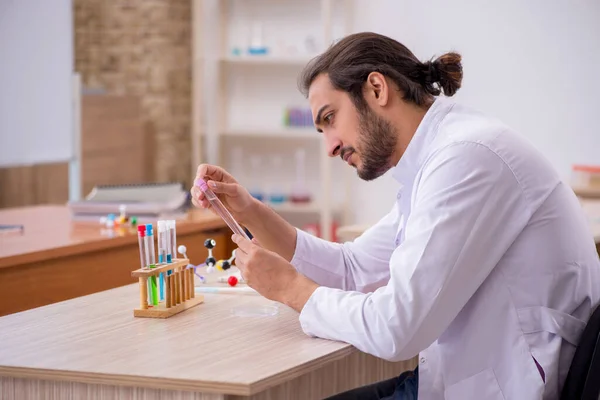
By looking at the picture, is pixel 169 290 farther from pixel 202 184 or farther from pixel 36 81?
pixel 36 81

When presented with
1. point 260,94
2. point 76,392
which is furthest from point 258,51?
point 76,392

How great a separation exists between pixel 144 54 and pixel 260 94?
75cm

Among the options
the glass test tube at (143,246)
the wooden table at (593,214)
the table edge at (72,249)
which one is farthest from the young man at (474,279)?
the wooden table at (593,214)

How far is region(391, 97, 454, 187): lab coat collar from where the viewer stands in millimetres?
1771

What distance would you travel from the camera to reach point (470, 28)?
519cm

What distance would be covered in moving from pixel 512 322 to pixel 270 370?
0.44 metres

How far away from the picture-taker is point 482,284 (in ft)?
5.22

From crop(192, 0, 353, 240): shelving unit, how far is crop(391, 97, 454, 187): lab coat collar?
11.4 feet

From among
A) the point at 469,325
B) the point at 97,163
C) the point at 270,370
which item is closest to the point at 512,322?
the point at 469,325

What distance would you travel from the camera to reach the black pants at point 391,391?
5.89 feet

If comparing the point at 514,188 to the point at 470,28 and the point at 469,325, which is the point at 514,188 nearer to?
the point at 469,325

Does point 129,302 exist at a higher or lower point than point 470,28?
lower

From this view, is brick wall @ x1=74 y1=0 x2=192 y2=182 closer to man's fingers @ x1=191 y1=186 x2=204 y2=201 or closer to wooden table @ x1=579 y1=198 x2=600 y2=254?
wooden table @ x1=579 y1=198 x2=600 y2=254

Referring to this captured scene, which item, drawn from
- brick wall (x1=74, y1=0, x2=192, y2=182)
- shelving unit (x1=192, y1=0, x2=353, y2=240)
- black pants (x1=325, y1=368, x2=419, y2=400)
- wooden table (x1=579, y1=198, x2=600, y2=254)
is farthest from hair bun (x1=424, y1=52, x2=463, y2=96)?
brick wall (x1=74, y1=0, x2=192, y2=182)
